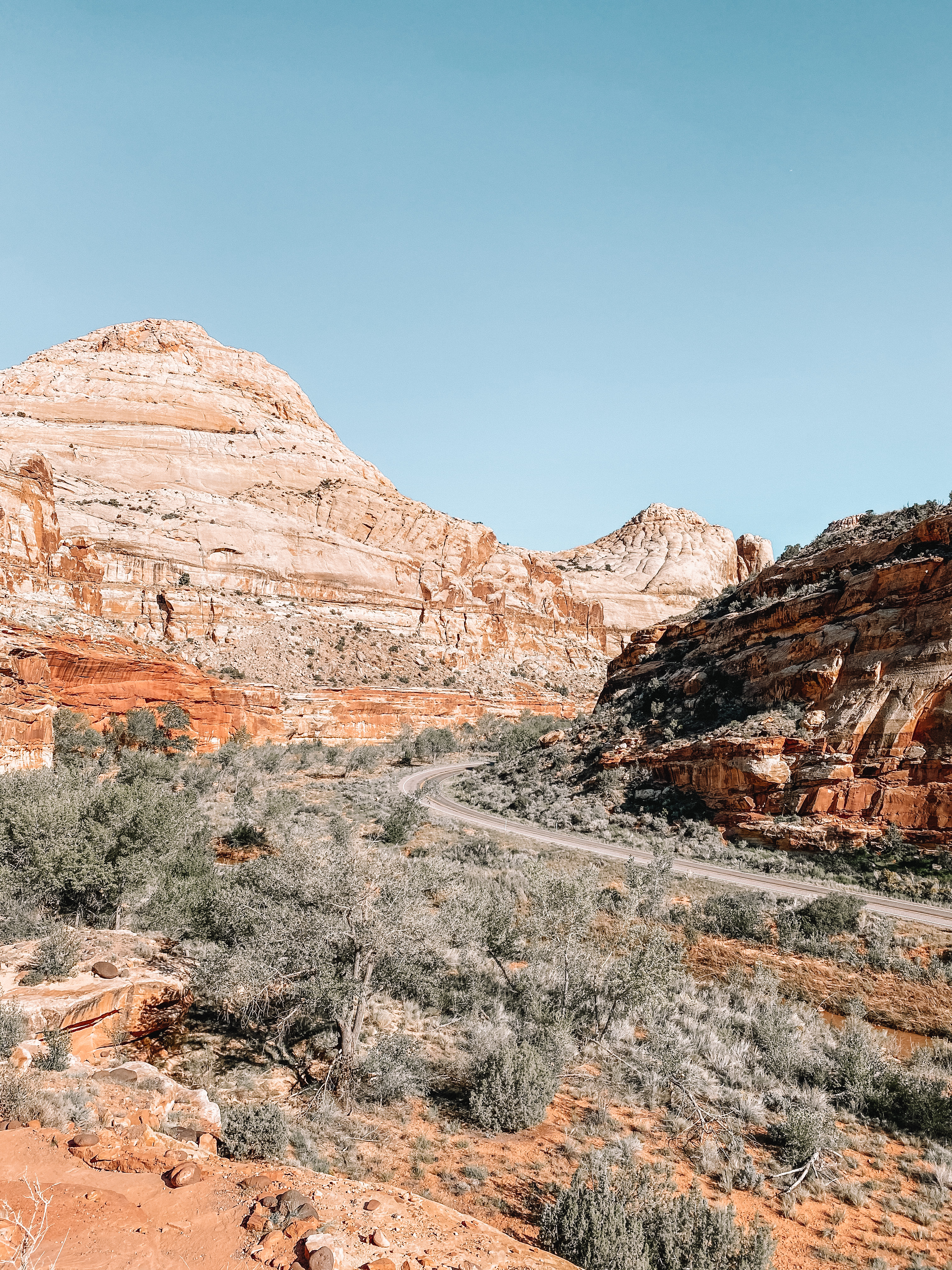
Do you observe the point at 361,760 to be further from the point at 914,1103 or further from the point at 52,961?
the point at 914,1103

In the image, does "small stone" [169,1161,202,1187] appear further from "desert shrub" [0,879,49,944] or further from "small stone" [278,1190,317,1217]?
"desert shrub" [0,879,49,944]

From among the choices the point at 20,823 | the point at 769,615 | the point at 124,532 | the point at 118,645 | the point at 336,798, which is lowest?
the point at 336,798

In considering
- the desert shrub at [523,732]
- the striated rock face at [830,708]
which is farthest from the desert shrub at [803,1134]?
the desert shrub at [523,732]

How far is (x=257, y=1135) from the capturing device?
7359 mm

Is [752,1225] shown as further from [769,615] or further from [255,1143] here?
[769,615]

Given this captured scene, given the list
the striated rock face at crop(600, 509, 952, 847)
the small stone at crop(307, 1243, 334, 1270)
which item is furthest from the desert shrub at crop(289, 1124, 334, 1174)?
the striated rock face at crop(600, 509, 952, 847)

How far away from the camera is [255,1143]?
287 inches

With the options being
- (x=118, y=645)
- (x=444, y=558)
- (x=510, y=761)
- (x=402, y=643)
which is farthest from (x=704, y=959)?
(x=444, y=558)

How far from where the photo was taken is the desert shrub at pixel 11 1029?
8.43 metres

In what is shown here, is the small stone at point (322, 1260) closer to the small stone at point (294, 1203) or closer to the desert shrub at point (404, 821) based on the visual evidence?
the small stone at point (294, 1203)

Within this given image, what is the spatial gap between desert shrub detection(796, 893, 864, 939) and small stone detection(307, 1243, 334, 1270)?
496 inches

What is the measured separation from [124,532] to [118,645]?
1226 inches

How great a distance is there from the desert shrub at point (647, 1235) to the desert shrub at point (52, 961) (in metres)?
8.73

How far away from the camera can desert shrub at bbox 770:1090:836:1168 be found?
27.0 ft
